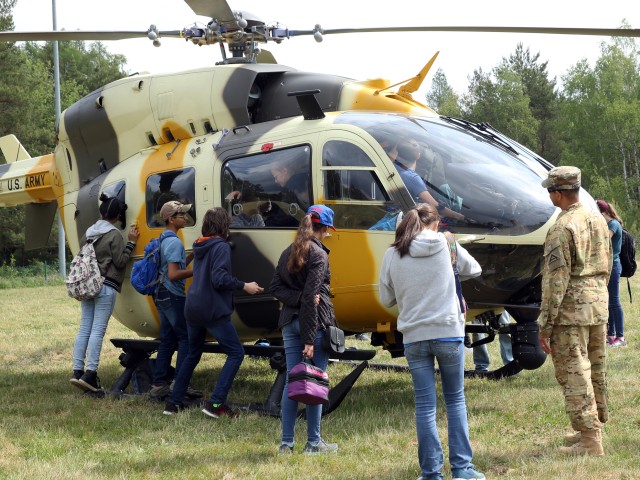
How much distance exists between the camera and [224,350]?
24.0 ft

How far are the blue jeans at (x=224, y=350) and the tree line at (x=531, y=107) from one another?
31391 millimetres

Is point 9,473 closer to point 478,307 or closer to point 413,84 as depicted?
point 478,307

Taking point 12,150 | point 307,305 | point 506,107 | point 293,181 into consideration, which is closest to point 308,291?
point 307,305

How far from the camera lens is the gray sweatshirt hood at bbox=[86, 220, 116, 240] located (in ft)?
27.3

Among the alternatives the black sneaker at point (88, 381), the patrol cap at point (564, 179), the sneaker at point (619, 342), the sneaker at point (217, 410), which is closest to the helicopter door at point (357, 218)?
the sneaker at point (217, 410)

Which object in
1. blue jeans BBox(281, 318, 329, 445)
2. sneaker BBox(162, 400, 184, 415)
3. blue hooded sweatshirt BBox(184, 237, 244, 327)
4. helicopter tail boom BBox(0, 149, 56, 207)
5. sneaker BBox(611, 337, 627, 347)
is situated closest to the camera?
blue jeans BBox(281, 318, 329, 445)

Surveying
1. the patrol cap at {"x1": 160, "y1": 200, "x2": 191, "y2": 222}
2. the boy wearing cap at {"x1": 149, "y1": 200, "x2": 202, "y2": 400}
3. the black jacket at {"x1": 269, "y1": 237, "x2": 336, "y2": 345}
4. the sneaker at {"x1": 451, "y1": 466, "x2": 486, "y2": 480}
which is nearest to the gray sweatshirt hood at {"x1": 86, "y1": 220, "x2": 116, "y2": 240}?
the boy wearing cap at {"x1": 149, "y1": 200, "x2": 202, "y2": 400}

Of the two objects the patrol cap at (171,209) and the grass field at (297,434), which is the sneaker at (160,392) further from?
the patrol cap at (171,209)

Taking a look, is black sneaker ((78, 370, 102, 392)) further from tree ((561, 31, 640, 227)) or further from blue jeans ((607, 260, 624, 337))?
tree ((561, 31, 640, 227))

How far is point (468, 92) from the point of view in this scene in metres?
59.2

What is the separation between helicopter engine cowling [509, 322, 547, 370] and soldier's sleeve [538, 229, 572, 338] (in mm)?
1623

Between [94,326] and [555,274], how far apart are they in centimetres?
483

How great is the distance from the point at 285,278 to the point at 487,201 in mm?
1749

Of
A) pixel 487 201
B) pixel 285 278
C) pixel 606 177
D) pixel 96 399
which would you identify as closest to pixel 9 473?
pixel 285 278
